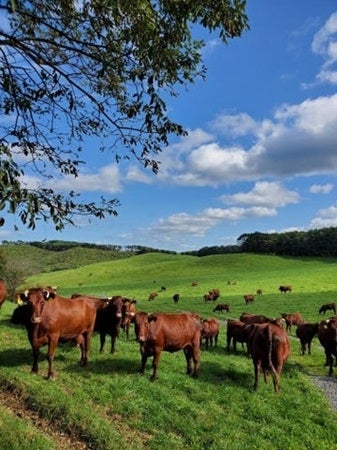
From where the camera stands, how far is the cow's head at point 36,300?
466 inches

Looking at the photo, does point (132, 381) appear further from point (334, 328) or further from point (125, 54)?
point (334, 328)

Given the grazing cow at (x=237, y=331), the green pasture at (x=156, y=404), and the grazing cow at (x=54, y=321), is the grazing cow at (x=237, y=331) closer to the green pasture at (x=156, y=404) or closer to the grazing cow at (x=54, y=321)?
the green pasture at (x=156, y=404)

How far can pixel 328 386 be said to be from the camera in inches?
657

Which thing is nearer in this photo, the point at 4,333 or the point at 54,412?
the point at 54,412

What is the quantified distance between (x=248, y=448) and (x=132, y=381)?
3686 mm

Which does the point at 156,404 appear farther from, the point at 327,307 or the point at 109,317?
the point at 327,307

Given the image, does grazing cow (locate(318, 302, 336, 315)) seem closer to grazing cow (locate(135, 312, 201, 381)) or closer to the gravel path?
the gravel path

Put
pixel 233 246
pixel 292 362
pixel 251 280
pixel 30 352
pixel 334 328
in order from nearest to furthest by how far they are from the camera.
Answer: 1. pixel 30 352
2. pixel 334 328
3. pixel 292 362
4. pixel 251 280
5. pixel 233 246

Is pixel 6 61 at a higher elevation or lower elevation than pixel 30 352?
higher

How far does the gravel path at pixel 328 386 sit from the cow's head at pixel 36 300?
342 inches

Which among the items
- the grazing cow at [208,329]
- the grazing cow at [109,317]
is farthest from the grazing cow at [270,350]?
the grazing cow at [208,329]

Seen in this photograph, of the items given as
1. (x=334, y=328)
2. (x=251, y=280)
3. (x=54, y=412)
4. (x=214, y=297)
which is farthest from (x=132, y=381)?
(x=251, y=280)

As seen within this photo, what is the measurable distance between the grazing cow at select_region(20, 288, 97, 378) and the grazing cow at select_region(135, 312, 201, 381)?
5.10ft

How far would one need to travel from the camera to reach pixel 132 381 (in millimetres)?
12555
